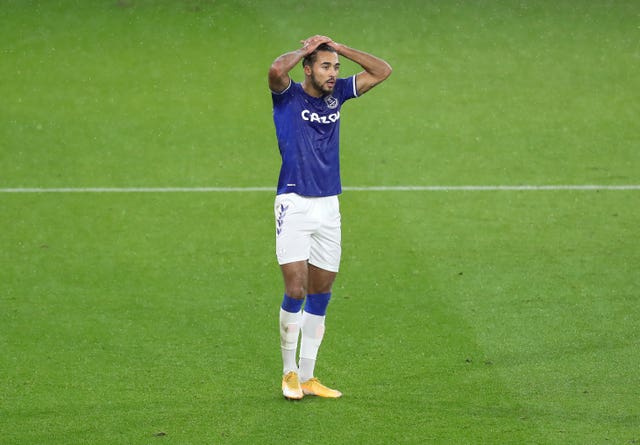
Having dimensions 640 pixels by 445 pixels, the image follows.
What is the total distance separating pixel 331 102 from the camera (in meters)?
9.00

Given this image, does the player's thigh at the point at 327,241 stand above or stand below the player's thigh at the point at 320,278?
above

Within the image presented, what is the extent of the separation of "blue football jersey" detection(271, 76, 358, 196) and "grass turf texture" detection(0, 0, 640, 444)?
155cm

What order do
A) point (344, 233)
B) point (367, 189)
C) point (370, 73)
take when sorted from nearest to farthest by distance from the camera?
point (370, 73)
point (344, 233)
point (367, 189)

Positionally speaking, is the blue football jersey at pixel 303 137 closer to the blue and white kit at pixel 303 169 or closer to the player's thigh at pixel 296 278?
the blue and white kit at pixel 303 169

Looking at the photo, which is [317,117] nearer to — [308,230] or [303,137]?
[303,137]

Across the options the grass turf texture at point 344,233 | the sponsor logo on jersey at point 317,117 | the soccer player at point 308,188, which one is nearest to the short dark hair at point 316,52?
the soccer player at point 308,188

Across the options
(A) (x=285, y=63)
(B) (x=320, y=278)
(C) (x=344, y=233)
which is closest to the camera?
(A) (x=285, y=63)

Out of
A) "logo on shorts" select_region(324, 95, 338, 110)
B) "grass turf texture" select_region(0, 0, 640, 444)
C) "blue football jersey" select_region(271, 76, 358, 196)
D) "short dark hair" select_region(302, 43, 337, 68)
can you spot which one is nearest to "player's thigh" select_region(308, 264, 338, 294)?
"blue football jersey" select_region(271, 76, 358, 196)

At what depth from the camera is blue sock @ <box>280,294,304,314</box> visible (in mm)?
8914

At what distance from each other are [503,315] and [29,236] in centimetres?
528

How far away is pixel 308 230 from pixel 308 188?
0.30m

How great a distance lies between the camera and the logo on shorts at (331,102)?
29.5 ft

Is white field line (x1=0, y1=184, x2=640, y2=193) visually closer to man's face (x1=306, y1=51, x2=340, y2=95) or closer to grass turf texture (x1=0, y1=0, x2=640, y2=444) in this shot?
grass turf texture (x1=0, y1=0, x2=640, y2=444)

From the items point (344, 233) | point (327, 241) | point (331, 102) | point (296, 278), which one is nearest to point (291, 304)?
point (296, 278)
